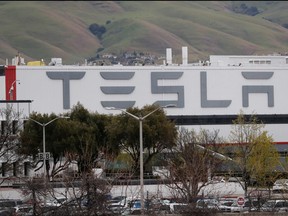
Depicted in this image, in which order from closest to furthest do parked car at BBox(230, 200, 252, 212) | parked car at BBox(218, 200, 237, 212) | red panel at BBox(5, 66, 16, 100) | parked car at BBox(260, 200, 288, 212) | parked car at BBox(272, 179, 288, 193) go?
parked car at BBox(260, 200, 288, 212) → parked car at BBox(230, 200, 252, 212) → parked car at BBox(218, 200, 237, 212) → parked car at BBox(272, 179, 288, 193) → red panel at BBox(5, 66, 16, 100)

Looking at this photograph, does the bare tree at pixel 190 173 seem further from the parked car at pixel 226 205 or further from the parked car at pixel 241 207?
the parked car at pixel 241 207

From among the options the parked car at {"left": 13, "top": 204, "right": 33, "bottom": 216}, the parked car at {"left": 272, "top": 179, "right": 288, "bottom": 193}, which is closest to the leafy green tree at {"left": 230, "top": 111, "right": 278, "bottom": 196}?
the parked car at {"left": 272, "top": 179, "right": 288, "bottom": 193}

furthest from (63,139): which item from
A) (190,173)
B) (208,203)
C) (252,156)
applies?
(208,203)

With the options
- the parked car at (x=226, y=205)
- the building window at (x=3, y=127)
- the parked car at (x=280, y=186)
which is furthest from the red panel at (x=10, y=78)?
the parked car at (x=226, y=205)

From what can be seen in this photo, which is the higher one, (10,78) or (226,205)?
(10,78)

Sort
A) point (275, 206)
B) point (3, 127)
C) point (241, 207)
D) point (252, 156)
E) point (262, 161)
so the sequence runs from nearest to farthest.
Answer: point (275, 206) → point (241, 207) → point (262, 161) → point (252, 156) → point (3, 127)

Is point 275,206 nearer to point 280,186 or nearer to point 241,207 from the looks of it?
point 241,207

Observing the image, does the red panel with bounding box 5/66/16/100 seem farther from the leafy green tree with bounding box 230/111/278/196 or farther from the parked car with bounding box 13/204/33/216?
the parked car with bounding box 13/204/33/216

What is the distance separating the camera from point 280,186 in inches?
3748

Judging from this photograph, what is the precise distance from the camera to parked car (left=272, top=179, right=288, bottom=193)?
8831cm

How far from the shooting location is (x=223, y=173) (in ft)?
345

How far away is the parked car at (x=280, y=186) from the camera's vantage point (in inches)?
3477

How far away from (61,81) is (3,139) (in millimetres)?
40976

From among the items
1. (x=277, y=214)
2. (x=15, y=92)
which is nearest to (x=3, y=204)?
(x=277, y=214)
